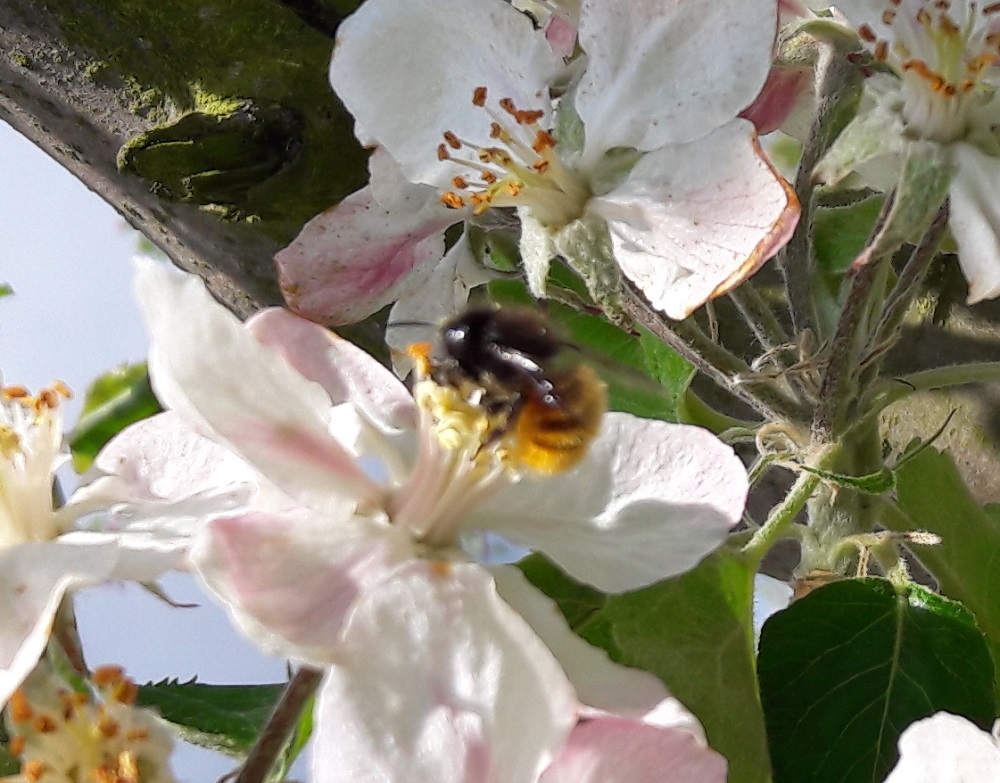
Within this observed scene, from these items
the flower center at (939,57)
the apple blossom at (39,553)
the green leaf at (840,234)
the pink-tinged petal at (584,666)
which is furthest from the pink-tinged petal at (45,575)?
the green leaf at (840,234)

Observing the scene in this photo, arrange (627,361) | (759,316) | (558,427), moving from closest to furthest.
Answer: (558,427), (759,316), (627,361)

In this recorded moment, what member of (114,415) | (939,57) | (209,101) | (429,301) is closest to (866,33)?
(939,57)

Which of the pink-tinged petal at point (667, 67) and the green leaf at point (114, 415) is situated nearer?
the pink-tinged petal at point (667, 67)

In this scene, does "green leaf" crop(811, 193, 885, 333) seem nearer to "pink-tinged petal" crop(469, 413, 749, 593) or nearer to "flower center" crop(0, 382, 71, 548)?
"pink-tinged petal" crop(469, 413, 749, 593)

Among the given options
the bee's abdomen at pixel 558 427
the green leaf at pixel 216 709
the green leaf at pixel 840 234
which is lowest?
the green leaf at pixel 840 234

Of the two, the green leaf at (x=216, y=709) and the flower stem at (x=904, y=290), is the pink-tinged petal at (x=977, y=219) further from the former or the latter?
the green leaf at (x=216, y=709)

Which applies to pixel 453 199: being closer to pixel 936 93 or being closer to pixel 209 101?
pixel 936 93

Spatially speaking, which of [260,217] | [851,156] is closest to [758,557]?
[851,156]

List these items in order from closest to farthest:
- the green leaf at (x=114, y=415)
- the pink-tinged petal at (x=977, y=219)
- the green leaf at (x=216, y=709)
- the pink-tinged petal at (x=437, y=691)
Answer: the pink-tinged petal at (x=437, y=691)
the pink-tinged petal at (x=977, y=219)
the green leaf at (x=216, y=709)
the green leaf at (x=114, y=415)
